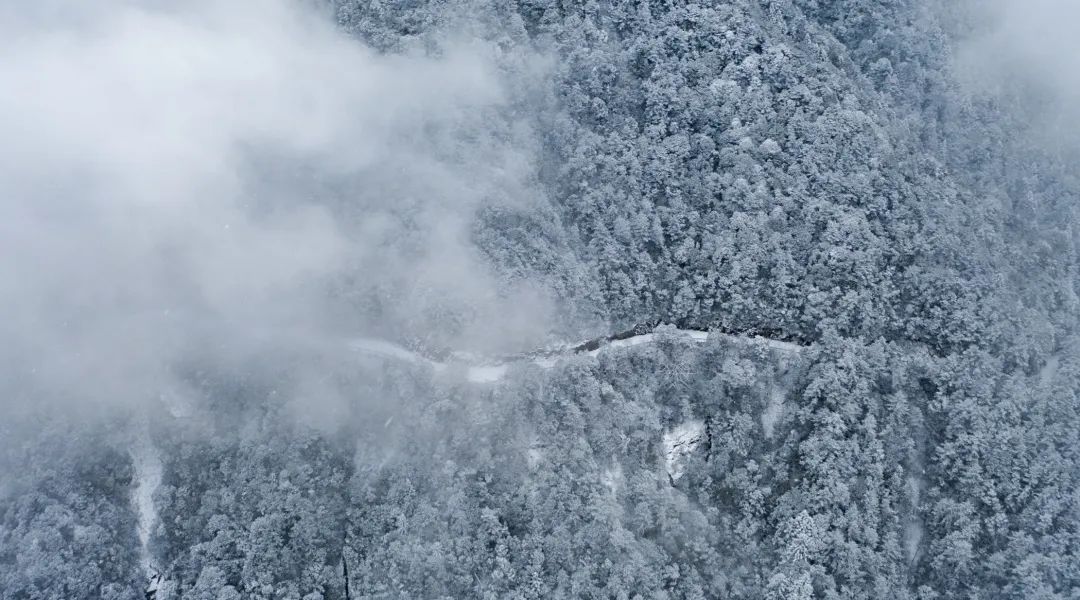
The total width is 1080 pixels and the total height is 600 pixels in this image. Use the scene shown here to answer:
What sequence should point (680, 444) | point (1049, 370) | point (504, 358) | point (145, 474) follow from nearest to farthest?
point (145, 474)
point (680, 444)
point (504, 358)
point (1049, 370)

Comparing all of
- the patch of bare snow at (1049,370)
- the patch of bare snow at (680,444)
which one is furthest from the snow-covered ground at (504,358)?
the patch of bare snow at (1049,370)

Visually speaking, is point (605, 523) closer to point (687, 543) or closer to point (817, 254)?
point (687, 543)

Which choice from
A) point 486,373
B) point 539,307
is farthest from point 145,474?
point 539,307

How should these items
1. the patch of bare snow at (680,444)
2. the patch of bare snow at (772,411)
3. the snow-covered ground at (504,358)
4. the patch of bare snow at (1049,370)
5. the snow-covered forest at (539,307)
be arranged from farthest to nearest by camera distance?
the patch of bare snow at (1049,370) → the snow-covered ground at (504,358) → the patch of bare snow at (772,411) → the patch of bare snow at (680,444) → the snow-covered forest at (539,307)

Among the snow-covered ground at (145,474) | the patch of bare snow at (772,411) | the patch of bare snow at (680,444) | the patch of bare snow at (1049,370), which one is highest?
the patch of bare snow at (1049,370)

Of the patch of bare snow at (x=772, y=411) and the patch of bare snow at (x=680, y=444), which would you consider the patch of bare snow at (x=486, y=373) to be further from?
the patch of bare snow at (x=772, y=411)

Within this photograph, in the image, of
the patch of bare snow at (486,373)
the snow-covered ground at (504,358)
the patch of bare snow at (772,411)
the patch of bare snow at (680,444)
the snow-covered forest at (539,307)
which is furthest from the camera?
the snow-covered ground at (504,358)

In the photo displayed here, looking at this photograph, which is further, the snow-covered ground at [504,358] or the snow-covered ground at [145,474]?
the snow-covered ground at [504,358]

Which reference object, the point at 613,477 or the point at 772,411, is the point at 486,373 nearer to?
the point at 613,477
